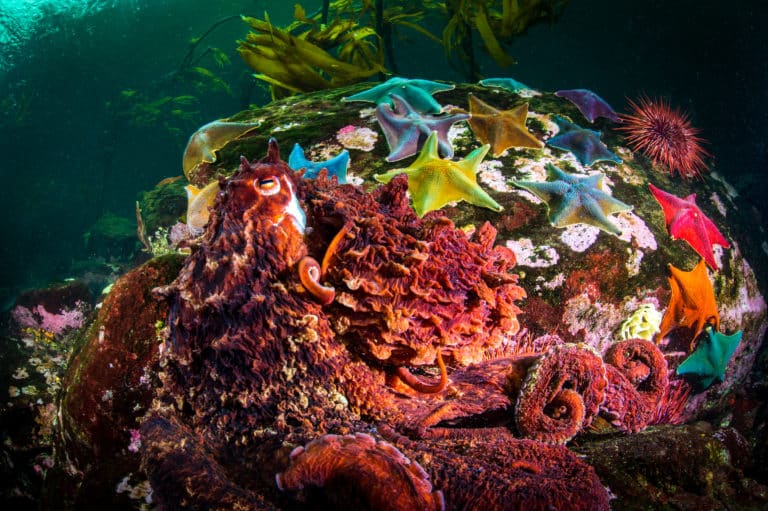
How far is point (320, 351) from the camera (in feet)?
5.49

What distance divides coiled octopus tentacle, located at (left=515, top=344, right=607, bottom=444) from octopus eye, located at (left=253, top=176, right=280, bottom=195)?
1612mm

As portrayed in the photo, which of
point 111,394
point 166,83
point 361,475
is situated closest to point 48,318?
point 111,394

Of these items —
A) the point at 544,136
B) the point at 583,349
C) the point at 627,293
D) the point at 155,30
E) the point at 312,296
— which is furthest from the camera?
the point at 155,30

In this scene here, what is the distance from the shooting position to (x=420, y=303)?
5.55 ft

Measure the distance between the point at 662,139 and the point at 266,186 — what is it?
16.6 ft

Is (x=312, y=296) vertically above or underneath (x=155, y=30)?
underneath

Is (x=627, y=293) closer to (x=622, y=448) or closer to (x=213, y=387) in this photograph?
(x=622, y=448)

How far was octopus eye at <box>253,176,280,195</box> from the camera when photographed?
1.66 m

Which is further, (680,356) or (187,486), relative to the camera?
(680,356)

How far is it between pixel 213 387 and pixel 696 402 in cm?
446

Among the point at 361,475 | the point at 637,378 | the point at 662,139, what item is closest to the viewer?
the point at 361,475

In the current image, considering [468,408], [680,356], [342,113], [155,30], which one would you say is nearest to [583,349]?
[468,408]

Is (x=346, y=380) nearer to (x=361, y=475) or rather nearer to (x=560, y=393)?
(x=361, y=475)

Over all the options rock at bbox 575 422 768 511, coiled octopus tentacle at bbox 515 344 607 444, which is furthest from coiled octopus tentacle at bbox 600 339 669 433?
coiled octopus tentacle at bbox 515 344 607 444
